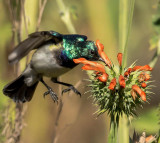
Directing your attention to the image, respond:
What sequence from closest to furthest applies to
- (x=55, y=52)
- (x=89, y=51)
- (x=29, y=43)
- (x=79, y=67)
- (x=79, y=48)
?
(x=29, y=43), (x=89, y=51), (x=79, y=48), (x=55, y=52), (x=79, y=67)

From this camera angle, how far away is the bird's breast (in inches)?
134

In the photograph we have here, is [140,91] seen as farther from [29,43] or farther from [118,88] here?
[29,43]

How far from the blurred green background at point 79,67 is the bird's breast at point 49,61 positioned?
379mm

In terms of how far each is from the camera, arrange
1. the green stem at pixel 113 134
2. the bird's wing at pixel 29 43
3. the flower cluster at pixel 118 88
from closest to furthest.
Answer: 1. the green stem at pixel 113 134
2. the flower cluster at pixel 118 88
3. the bird's wing at pixel 29 43

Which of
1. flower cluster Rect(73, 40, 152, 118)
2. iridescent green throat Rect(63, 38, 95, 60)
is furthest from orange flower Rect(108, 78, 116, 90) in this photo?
iridescent green throat Rect(63, 38, 95, 60)

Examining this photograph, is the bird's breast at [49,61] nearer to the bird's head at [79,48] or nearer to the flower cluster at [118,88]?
the bird's head at [79,48]

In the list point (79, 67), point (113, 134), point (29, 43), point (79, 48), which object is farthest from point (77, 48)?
point (79, 67)

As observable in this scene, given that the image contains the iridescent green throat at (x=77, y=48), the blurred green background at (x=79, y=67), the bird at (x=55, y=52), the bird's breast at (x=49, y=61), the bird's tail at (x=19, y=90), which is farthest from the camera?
the blurred green background at (x=79, y=67)

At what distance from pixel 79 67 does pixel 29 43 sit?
3303mm

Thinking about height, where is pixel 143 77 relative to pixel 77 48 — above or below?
below

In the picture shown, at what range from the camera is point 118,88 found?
7.74ft

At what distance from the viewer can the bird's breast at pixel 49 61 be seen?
3406mm

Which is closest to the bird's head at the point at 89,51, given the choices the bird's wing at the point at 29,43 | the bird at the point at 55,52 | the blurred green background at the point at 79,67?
the bird at the point at 55,52

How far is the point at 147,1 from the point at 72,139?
127 inches
